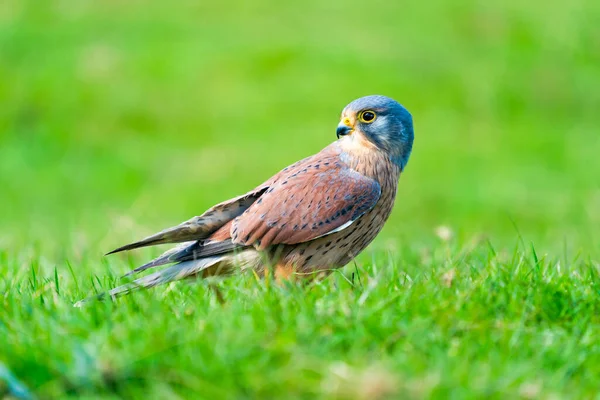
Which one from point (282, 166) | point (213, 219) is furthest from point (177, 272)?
point (282, 166)

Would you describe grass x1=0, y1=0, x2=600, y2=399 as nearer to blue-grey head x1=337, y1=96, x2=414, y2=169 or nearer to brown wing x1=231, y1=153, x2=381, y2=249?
brown wing x1=231, y1=153, x2=381, y2=249

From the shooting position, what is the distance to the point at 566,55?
1794cm

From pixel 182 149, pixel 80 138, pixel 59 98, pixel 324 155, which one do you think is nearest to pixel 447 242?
pixel 324 155

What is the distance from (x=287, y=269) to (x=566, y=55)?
14194 millimetres

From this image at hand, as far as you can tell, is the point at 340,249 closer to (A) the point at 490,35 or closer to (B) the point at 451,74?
(B) the point at 451,74

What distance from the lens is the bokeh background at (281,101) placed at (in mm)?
13500

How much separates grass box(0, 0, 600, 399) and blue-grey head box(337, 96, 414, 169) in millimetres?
A: 701

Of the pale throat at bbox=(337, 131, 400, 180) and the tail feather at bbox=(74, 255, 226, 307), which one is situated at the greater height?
the pale throat at bbox=(337, 131, 400, 180)

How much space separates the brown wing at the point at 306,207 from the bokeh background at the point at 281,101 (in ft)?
20.2

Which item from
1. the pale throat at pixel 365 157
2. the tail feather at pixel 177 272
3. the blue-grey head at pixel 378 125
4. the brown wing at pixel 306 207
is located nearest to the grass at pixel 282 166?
the tail feather at pixel 177 272

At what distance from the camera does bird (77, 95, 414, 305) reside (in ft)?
17.1

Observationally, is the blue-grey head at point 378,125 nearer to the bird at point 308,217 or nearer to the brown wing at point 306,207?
the bird at point 308,217

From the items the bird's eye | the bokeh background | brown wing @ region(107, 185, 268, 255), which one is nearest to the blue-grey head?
the bird's eye

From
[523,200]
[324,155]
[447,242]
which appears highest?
Answer: [324,155]
